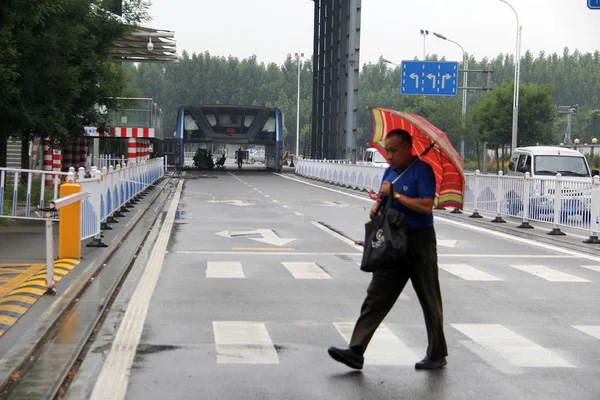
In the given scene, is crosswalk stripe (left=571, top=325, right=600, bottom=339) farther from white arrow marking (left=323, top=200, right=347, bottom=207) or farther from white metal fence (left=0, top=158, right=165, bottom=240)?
white arrow marking (left=323, top=200, right=347, bottom=207)

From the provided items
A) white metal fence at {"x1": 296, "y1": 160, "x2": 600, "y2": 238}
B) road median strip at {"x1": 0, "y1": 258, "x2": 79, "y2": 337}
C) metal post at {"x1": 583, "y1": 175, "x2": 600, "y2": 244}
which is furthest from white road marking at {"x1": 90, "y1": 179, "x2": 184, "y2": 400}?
white metal fence at {"x1": 296, "y1": 160, "x2": 600, "y2": 238}

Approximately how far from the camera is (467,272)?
510 inches

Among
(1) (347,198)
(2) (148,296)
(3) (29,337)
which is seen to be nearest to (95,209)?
(2) (148,296)

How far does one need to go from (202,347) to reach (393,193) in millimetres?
1975

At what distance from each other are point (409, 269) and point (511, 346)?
4.68 ft

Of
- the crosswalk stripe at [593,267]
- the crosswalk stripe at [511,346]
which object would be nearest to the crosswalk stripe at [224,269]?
the crosswalk stripe at [511,346]

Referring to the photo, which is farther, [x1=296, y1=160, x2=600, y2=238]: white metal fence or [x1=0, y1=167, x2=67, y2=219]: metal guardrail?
[x1=296, y1=160, x2=600, y2=238]: white metal fence

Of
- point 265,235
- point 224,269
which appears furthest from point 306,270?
point 265,235

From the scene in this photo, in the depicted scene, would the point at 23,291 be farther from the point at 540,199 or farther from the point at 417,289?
the point at 540,199

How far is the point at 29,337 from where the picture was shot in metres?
7.78

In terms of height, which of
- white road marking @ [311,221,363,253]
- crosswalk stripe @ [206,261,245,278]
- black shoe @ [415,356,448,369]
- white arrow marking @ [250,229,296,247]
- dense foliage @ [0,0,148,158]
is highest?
dense foliage @ [0,0,148,158]

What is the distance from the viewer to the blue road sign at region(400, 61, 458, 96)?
166 feet

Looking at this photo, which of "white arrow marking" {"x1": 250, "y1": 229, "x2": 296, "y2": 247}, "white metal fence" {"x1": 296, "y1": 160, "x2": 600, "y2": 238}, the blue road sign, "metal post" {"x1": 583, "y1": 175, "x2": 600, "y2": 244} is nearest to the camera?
"white arrow marking" {"x1": 250, "y1": 229, "x2": 296, "y2": 247}

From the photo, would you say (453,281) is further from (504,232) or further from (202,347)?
(504,232)
